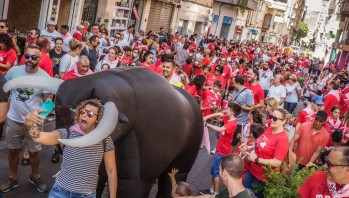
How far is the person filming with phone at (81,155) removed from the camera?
12.0 ft

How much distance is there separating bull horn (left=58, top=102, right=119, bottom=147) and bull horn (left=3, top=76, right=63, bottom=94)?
23.2 inches

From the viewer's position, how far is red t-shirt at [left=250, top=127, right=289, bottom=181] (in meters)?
5.19

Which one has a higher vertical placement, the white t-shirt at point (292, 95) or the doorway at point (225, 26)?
the doorway at point (225, 26)

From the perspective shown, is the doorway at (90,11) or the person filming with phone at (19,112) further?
the doorway at (90,11)

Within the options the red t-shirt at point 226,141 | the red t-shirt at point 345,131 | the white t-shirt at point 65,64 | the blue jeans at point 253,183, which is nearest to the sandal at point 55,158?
the white t-shirt at point 65,64

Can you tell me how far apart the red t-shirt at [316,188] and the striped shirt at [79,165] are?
5.72 ft

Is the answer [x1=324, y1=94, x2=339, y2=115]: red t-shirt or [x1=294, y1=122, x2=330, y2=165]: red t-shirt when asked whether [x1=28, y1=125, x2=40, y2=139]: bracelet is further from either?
[x1=324, y1=94, x2=339, y2=115]: red t-shirt

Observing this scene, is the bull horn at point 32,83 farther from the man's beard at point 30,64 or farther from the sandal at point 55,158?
the sandal at point 55,158

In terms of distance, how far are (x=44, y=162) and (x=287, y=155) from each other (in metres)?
3.49

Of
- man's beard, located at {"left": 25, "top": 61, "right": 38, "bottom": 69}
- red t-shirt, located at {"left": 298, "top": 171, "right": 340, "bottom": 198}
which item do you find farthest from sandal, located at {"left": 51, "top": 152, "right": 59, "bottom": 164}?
red t-shirt, located at {"left": 298, "top": 171, "right": 340, "bottom": 198}

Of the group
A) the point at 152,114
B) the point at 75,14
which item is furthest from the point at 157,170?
the point at 75,14

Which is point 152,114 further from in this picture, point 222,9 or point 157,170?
point 222,9

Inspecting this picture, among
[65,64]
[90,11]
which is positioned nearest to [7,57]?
[65,64]

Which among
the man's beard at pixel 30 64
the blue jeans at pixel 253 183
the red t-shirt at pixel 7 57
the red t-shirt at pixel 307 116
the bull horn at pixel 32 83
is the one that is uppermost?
the bull horn at pixel 32 83
